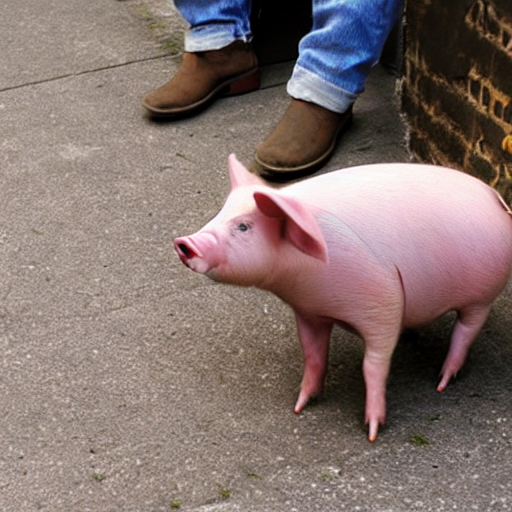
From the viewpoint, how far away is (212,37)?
13.0ft

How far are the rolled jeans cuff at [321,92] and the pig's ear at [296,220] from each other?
1445 mm

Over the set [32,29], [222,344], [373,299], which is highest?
[373,299]

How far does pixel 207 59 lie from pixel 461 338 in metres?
1.88

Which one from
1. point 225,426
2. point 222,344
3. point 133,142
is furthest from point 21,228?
point 225,426

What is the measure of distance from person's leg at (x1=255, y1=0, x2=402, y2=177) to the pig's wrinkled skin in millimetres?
1117

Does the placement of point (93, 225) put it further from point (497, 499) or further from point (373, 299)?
point (497, 499)

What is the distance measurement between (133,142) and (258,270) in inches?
68.6

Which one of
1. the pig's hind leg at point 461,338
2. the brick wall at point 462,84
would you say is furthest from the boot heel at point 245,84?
the pig's hind leg at point 461,338

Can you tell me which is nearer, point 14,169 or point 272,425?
point 272,425

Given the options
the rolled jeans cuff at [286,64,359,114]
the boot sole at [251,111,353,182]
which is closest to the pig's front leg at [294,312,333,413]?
the boot sole at [251,111,353,182]

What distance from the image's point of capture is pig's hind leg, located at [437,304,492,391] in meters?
2.46

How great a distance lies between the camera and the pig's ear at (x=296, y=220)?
83.7 inches

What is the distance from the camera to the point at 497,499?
221 cm

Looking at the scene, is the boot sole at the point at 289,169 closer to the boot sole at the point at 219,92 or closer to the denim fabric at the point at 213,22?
the boot sole at the point at 219,92
